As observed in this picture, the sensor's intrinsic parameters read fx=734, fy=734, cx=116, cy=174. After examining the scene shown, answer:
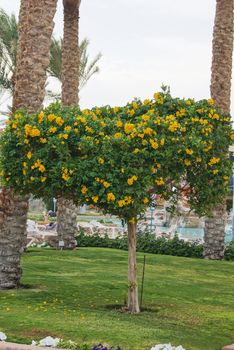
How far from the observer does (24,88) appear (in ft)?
37.4

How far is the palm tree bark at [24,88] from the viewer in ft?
36.9

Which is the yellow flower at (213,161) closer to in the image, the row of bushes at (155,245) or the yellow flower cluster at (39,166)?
the yellow flower cluster at (39,166)

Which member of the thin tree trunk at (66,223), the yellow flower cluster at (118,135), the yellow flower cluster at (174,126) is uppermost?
the yellow flower cluster at (174,126)

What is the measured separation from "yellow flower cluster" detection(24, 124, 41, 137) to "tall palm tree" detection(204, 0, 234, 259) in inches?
369

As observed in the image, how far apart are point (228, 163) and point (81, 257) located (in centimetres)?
823

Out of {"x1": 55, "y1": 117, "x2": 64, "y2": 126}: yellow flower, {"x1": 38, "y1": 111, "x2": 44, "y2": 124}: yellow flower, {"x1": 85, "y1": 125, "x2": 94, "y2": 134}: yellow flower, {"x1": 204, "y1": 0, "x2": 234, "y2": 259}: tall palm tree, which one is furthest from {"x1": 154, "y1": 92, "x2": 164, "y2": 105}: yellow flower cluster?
{"x1": 204, "y1": 0, "x2": 234, "y2": 259}: tall palm tree

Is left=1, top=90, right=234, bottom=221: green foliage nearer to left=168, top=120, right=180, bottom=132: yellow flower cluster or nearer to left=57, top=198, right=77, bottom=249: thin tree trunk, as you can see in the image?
left=168, top=120, right=180, bottom=132: yellow flower cluster

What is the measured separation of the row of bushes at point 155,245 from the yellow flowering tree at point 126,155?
31.0 ft

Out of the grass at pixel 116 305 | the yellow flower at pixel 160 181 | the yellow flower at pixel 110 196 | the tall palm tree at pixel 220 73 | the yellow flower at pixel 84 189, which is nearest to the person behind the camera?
the grass at pixel 116 305

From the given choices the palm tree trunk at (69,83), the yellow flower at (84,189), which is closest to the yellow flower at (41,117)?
the yellow flower at (84,189)

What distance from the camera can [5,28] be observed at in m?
A: 31.2

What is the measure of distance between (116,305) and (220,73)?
935 cm

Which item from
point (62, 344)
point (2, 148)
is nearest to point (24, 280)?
point (2, 148)

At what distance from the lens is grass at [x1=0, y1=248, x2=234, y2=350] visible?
8125 mm
